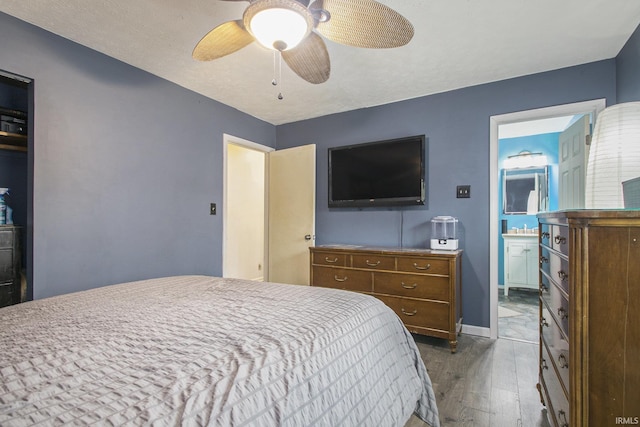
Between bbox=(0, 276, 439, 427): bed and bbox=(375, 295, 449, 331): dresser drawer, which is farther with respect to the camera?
bbox=(375, 295, 449, 331): dresser drawer

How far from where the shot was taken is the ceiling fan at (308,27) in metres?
1.31

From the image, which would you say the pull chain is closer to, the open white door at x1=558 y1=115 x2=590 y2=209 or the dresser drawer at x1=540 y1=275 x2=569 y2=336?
the dresser drawer at x1=540 y1=275 x2=569 y2=336

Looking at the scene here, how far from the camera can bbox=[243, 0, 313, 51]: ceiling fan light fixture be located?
1.28m

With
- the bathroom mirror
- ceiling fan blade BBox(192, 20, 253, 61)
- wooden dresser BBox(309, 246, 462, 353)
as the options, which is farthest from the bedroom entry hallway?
the bathroom mirror

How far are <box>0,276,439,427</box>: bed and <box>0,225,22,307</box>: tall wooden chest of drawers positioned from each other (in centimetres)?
103

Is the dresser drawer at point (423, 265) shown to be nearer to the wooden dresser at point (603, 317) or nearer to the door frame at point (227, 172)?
the wooden dresser at point (603, 317)

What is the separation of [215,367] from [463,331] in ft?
9.41

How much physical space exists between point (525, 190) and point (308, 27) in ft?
15.5

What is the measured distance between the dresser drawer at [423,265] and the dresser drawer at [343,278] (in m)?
0.35

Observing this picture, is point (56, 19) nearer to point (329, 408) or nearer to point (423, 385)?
point (329, 408)

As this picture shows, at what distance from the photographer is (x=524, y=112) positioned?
2.72 m

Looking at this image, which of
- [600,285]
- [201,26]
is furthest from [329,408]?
[201,26]

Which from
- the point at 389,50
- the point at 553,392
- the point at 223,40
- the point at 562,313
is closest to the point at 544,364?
the point at 553,392

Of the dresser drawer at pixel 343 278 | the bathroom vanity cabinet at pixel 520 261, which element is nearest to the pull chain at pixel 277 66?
the dresser drawer at pixel 343 278
